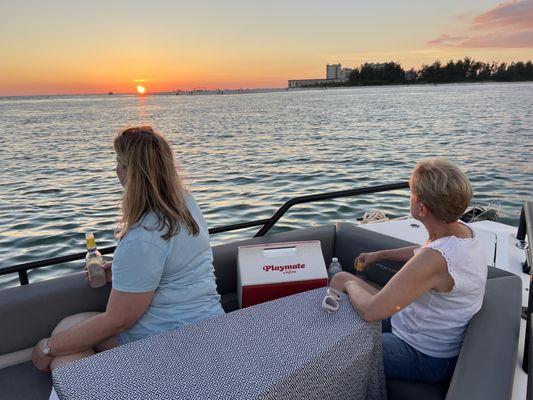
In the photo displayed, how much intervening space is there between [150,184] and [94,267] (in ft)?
3.04

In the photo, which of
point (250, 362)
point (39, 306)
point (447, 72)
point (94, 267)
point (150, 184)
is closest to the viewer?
point (250, 362)

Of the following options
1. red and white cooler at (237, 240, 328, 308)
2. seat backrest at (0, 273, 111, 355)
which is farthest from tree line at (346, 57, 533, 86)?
seat backrest at (0, 273, 111, 355)

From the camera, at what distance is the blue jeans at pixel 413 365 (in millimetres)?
2035

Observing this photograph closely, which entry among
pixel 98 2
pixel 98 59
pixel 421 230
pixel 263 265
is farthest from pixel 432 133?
pixel 98 59

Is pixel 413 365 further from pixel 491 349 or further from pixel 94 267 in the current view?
pixel 94 267

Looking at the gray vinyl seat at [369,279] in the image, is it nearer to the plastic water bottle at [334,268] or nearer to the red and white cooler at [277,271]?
the plastic water bottle at [334,268]

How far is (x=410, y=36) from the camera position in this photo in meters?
34.8

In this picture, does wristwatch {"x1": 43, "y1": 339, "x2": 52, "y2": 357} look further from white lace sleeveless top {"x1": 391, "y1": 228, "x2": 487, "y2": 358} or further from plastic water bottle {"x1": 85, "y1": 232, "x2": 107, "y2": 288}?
white lace sleeveless top {"x1": 391, "y1": 228, "x2": 487, "y2": 358}

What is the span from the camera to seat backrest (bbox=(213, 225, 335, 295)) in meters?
2.96

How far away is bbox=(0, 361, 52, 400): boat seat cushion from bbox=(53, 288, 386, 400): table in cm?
108

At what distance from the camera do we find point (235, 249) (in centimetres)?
300

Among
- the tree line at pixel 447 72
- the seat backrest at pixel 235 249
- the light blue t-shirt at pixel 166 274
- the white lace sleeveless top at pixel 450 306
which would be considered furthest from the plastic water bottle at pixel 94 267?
the tree line at pixel 447 72

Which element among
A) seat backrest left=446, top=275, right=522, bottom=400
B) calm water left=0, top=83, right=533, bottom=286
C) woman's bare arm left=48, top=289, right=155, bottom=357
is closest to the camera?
seat backrest left=446, top=275, right=522, bottom=400

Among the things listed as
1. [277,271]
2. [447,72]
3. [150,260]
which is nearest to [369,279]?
[277,271]
